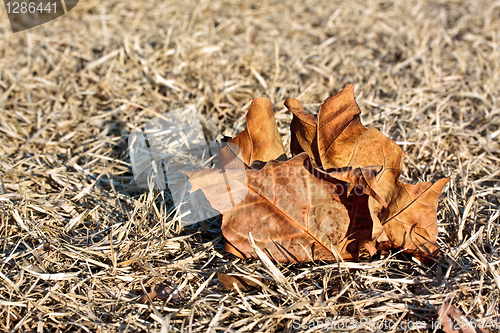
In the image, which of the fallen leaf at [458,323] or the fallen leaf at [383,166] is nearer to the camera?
the fallen leaf at [458,323]

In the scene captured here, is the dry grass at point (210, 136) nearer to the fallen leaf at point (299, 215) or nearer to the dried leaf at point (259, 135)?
the fallen leaf at point (299, 215)

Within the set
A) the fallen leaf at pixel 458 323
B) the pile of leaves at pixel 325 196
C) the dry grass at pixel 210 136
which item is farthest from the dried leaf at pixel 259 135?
the fallen leaf at pixel 458 323

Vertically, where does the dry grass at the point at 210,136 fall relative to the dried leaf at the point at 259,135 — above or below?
below

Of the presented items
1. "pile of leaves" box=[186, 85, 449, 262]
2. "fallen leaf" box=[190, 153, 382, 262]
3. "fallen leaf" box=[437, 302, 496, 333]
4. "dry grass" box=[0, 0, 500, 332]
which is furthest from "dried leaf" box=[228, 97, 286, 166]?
"fallen leaf" box=[437, 302, 496, 333]

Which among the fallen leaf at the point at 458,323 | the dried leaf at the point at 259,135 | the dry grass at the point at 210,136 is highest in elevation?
the dried leaf at the point at 259,135

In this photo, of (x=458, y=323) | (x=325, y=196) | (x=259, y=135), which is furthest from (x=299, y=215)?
(x=458, y=323)

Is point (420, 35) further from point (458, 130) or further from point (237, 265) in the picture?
point (237, 265)

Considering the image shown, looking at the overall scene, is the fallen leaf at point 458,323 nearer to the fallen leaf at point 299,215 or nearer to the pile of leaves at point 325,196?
the pile of leaves at point 325,196
